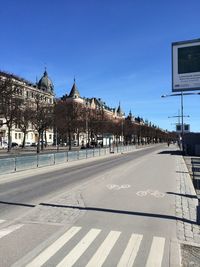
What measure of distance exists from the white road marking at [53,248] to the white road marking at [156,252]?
1.65 metres

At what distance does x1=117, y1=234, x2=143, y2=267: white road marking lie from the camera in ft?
20.1

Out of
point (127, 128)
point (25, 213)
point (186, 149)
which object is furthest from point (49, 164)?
point (127, 128)

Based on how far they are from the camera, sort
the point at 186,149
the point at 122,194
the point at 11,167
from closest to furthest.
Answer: the point at 122,194
the point at 11,167
the point at 186,149

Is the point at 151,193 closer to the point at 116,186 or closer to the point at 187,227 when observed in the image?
the point at 116,186

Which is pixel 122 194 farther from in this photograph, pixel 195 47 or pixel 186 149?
pixel 186 149

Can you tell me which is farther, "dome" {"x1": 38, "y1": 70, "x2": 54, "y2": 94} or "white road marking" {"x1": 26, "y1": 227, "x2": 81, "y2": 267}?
"dome" {"x1": 38, "y1": 70, "x2": 54, "y2": 94}

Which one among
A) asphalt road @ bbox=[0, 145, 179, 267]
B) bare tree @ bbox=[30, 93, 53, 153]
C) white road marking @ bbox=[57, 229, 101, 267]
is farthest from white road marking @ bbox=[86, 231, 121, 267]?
bare tree @ bbox=[30, 93, 53, 153]

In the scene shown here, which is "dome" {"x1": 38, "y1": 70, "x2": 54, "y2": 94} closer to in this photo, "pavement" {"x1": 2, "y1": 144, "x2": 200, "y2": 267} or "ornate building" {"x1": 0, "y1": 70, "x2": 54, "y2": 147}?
"ornate building" {"x1": 0, "y1": 70, "x2": 54, "y2": 147}

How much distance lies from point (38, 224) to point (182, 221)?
11.9ft

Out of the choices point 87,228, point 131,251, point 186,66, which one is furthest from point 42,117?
point 131,251

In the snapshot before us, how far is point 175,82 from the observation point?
1709 cm

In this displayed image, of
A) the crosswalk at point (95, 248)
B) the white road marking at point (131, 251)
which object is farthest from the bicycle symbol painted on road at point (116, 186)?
the white road marking at point (131, 251)

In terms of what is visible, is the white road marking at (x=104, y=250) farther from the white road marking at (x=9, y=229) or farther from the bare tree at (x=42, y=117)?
the bare tree at (x=42, y=117)

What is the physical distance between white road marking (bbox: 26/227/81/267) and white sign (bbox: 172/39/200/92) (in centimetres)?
1015
